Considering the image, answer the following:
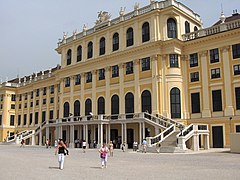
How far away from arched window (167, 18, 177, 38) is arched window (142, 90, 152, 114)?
8426 mm

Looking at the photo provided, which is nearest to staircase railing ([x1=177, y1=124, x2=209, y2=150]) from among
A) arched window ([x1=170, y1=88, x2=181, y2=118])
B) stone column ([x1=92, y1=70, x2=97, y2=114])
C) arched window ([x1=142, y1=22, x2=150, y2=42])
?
arched window ([x1=170, y1=88, x2=181, y2=118])

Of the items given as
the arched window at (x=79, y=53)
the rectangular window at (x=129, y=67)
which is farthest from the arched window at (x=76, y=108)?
the rectangular window at (x=129, y=67)

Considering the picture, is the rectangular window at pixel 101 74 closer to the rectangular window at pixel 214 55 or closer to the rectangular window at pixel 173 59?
the rectangular window at pixel 173 59

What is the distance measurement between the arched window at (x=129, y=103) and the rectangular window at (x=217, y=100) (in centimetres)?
1123

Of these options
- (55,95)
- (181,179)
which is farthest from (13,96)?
(181,179)

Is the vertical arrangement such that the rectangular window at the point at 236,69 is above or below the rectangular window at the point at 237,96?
above

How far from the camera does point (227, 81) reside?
3750cm

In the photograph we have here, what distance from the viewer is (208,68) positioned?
39.4m

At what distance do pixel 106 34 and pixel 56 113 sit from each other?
835 inches

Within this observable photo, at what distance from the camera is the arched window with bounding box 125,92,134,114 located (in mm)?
44312

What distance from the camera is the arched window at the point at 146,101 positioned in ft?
139

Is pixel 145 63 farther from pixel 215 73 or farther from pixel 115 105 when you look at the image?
pixel 215 73

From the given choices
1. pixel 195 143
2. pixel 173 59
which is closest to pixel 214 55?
pixel 173 59

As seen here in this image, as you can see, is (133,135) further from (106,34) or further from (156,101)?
(106,34)
